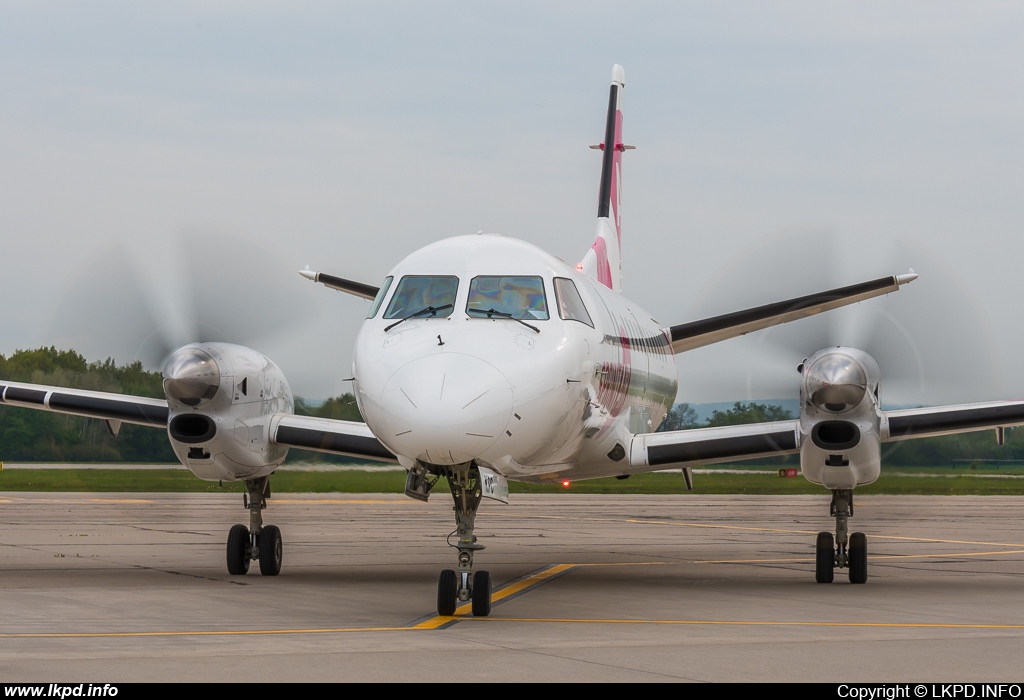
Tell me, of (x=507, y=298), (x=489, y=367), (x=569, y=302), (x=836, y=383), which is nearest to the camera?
(x=489, y=367)

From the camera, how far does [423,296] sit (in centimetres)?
1127

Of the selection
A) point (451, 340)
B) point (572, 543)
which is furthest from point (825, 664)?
point (572, 543)

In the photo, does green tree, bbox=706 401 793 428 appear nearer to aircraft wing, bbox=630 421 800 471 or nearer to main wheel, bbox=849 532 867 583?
aircraft wing, bbox=630 421 800 471

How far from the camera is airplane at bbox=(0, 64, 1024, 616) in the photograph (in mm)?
10055

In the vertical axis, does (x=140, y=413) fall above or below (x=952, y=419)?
below

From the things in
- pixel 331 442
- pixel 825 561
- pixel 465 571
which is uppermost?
pixel 331 442

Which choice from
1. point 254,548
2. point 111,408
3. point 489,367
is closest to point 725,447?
point 489,367

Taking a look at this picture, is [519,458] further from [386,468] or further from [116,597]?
[386,468]

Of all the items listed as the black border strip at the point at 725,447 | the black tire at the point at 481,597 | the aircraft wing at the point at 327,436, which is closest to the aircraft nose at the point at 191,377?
the aircraft wing at the point at 327,436

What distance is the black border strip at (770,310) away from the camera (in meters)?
14.8

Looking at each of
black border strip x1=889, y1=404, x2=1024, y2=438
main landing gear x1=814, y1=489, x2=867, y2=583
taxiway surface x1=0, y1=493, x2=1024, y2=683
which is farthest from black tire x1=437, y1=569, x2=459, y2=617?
black border strip x1=889, y1=404, x2=1024, y2=438

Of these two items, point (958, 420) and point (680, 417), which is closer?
point (958, 420)

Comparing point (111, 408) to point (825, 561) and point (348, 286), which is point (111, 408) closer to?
point (348, 286)

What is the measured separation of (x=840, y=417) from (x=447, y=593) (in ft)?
17.0
